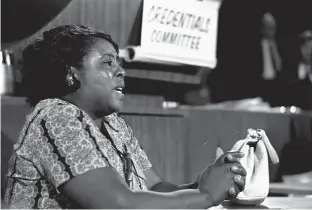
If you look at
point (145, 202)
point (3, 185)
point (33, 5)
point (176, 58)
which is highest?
point (33, 5)

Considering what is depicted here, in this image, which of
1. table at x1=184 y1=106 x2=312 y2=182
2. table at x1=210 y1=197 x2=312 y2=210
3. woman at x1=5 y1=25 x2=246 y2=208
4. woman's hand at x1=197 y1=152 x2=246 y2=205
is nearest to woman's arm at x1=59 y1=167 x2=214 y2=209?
woman at x1=5 y1=25 x2=246 y2=208

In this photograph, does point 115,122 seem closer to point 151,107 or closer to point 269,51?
point 151,107

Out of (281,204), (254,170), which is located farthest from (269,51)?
(254,170)

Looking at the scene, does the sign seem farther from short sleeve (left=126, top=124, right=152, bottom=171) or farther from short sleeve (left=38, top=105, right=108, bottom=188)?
short sleeve (left=38, top=105, right=108, bottom=188)

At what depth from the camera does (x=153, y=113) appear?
294 centimetres

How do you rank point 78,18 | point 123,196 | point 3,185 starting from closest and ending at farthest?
1. point 123,196
2. point 3,185
3. point 78,18

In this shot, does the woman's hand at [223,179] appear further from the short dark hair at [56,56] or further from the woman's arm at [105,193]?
the short dark hair at [56,56]

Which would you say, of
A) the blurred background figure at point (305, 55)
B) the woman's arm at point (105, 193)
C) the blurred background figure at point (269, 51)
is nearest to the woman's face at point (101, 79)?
the woman's arm at point (105, 193)

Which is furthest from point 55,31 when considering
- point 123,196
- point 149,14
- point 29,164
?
point 149,14

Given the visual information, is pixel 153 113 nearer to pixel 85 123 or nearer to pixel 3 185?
pixel 3 185

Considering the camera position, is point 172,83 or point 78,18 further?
point 172,83

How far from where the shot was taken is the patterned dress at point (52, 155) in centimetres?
143

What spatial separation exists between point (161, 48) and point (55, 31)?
110cm

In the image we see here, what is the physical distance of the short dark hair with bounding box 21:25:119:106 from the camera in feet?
5.36
